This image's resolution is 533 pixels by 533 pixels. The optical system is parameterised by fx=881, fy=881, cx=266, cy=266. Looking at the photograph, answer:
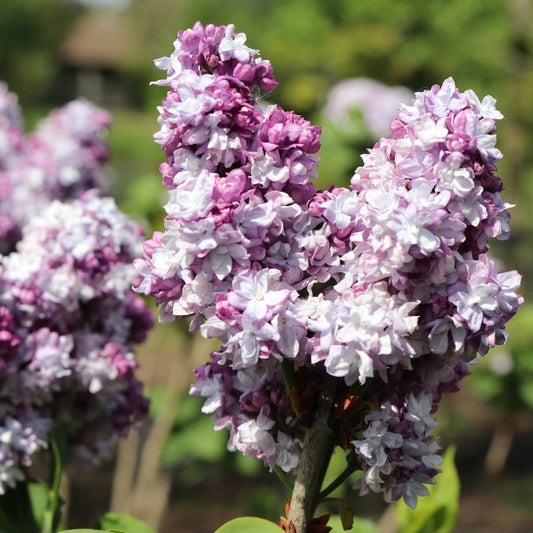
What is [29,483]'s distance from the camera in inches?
67.7

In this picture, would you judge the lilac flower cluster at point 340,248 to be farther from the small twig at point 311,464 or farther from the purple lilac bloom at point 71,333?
the purple lilac bloom at point 71,333

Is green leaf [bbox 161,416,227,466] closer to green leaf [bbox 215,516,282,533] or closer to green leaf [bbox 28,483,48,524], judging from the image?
green leaf [bbox 28,483,48,524]

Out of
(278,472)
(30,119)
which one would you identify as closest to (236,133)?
(278,472)

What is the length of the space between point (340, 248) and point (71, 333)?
28.5 inches

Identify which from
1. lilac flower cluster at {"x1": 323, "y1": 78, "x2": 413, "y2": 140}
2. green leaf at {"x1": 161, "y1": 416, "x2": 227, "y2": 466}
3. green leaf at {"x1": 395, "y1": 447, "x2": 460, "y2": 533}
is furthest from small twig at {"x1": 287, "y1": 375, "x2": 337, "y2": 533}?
lilac flower cluster at {"x1": 323, "y1": 78, "x2": 413, "y2": 140}

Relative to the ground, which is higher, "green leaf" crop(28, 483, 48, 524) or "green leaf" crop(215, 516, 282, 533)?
"green leaf" crop(28, 483, 48, 524)

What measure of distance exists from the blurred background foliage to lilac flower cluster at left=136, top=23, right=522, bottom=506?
9.9 inches

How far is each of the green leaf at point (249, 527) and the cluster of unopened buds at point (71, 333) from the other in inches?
21.6

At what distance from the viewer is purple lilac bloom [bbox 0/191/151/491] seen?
4.96 ft

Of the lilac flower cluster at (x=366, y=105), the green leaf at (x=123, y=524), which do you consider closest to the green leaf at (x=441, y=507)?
the green leaf at (x=123, y=524)

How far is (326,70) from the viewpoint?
56.3ft

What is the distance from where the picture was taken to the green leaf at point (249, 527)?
1.08 m

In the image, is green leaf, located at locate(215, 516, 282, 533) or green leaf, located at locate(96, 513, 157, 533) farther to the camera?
green leaf, located at locate(96, 513, 157, 533)

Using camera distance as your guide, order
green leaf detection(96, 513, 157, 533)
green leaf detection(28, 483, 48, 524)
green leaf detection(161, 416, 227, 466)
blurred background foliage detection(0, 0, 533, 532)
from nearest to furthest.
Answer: green leaf detection(96, 513, 157, 533) → green leaf detection(28, 483, 48, 524) → green leaf detection(161, 416, 227, 466) → blurred background foliage detection(0, 0, 533, 532)
